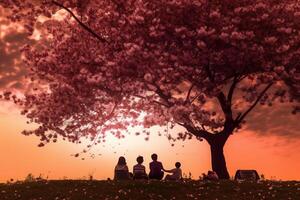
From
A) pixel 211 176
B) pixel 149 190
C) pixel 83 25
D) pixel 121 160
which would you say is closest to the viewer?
pixel 149 190

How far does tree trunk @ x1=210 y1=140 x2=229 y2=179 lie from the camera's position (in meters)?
38.6

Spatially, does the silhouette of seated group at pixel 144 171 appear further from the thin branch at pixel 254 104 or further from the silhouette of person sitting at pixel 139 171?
the thin branch at pixel 254 104

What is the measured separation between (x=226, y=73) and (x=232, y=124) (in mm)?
4456

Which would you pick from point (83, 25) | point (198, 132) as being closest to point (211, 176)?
point (198, 132)

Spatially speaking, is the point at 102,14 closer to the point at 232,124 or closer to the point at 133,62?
the point at 133,62

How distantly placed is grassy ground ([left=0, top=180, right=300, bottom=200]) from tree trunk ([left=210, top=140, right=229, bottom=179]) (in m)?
6.46

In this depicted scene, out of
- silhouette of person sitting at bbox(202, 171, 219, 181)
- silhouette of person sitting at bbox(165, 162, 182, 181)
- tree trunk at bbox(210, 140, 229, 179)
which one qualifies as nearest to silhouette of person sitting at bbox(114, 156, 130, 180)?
silhouette of person sitting at bbox(165, 162, 182, 181)

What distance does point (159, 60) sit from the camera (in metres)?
33.8

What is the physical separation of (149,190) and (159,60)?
772 centimetres

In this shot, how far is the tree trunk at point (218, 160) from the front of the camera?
38625 millimetres

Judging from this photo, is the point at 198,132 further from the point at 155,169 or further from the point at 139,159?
the point at 139,159

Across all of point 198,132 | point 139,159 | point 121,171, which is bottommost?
point 121,171

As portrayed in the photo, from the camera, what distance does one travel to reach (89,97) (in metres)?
37.8

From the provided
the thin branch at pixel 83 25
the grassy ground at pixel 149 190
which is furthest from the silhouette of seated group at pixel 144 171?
the thin branch at pixel 83 25
